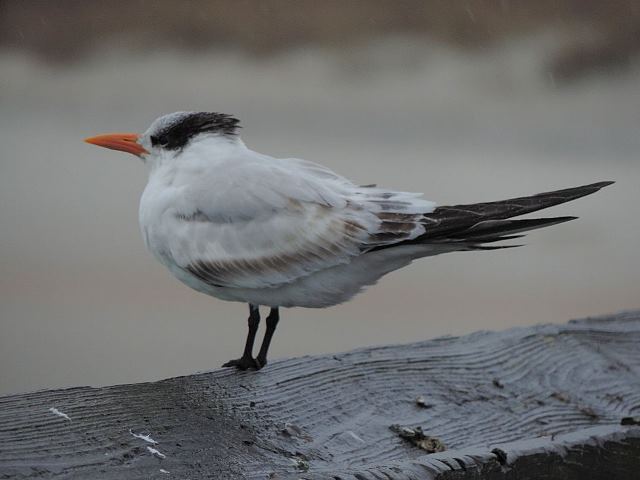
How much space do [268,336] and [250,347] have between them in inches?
5.3

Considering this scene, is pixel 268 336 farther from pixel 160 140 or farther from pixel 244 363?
pixel 160 140

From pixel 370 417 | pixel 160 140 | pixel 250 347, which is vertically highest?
pixel 160 140

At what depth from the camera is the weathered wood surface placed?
1.79 metres

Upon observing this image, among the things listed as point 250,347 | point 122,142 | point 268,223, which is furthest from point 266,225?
point 122,142

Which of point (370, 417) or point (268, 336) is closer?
point (370, 417)

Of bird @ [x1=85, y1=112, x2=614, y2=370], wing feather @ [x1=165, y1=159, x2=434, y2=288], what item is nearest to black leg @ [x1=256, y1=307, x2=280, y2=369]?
bird @ [x1=85, y1=112, x2=614, y2=370]

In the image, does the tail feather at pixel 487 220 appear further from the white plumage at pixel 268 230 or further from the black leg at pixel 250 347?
the black leg at pixel 250 347

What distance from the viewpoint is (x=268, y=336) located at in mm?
2621

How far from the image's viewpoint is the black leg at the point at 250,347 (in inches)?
94.3

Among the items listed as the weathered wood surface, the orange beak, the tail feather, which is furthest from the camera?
the orange beak

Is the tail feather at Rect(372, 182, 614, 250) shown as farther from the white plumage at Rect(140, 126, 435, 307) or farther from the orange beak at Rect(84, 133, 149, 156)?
the orange beak at Rect(84, 133, 149, 156)

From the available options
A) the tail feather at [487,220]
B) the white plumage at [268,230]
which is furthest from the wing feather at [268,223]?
the tail feather at [487,220]

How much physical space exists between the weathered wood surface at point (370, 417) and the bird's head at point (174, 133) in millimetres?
591

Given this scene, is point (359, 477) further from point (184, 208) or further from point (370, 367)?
point (184, 208)
